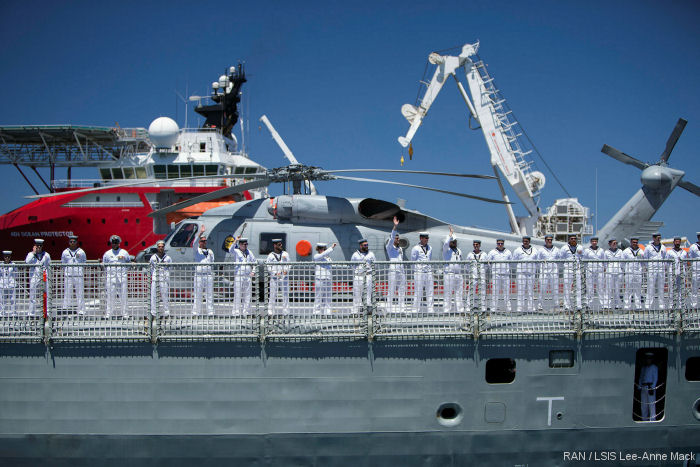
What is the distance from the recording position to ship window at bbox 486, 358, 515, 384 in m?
9.48

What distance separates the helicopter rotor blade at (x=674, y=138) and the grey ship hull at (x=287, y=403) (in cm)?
758

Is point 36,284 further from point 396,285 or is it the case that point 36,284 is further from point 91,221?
point 91,221

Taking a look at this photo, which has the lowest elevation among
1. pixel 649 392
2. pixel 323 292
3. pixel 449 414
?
pixel 449 414

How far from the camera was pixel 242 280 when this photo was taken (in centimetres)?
957

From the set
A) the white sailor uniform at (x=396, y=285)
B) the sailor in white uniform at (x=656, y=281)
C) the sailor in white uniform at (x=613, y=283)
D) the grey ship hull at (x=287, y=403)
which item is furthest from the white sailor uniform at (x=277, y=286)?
the sailor in white uniform at (x=656, y=281)

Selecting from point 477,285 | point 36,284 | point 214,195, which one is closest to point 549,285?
point 477,285

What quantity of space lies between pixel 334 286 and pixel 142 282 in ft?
10.6

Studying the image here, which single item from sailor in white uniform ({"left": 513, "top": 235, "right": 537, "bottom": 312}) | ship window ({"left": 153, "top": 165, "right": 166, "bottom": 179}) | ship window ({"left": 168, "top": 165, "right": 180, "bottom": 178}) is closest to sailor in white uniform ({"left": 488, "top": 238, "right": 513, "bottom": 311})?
sailor in white uniform ({"left": 513, "top": 235, "right": 537, "bottom": 312})

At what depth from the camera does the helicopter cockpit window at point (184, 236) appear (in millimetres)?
12438

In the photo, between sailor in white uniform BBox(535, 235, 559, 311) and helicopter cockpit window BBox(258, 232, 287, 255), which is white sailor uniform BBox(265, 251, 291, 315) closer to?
helicopter cockpit window BBox(258, 232, 287, 255)

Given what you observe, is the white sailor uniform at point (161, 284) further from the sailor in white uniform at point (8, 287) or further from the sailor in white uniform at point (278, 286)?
the sailor in white uniform at point (8, 287)

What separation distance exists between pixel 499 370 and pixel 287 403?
394 centimetres

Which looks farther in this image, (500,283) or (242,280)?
(242,280)

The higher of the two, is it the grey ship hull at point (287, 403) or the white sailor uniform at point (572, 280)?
the white sailor uniform at point (572, 280)
